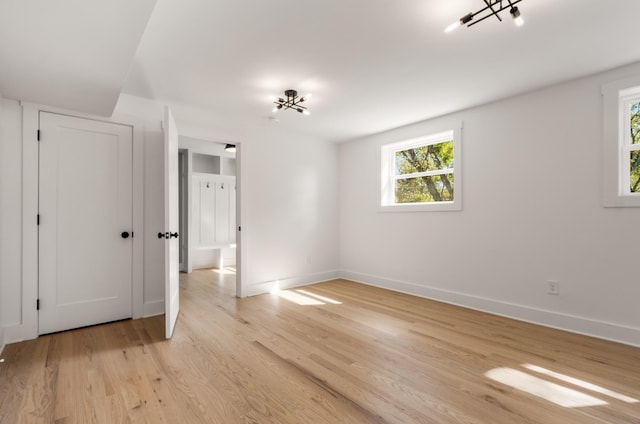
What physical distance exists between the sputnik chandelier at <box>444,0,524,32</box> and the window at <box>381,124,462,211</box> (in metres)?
1.97

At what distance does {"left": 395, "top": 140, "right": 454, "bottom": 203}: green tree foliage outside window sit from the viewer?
4.09 meters

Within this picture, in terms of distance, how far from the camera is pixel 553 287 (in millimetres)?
3047

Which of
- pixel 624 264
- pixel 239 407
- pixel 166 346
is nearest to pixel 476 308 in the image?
pixel 624 264

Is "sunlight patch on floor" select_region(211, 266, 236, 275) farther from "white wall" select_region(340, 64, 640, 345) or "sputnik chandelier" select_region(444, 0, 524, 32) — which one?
"sputnik chandelier" select_region(444, 0, 524, 32)

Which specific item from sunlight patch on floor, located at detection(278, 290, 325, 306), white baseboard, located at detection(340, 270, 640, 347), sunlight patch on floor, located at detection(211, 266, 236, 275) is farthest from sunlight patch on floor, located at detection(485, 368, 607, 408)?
sunlight patch on floor, located at detection(211, 266, 236, 275)

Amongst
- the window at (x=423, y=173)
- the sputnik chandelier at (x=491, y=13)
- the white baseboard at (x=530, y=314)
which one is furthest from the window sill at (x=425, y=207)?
the sputnik chandelier at (x=491, y=13)

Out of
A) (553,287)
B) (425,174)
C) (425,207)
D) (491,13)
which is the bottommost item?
(553,287)

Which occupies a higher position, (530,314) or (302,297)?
(530,314)

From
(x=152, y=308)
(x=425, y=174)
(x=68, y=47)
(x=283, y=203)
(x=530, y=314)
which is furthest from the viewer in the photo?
(x=283, y=203)

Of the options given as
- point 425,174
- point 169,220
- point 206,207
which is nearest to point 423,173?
point 425,174

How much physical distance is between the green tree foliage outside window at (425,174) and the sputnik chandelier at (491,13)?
86.4 inches

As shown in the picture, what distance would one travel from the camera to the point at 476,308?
3596 mm

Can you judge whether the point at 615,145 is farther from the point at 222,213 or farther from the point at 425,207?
the point at 222,213

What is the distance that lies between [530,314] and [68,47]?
440 cm
